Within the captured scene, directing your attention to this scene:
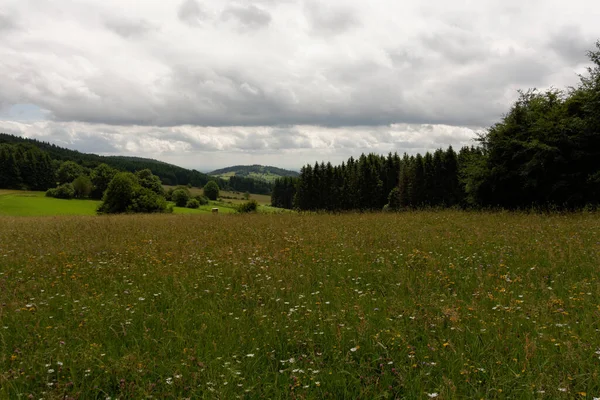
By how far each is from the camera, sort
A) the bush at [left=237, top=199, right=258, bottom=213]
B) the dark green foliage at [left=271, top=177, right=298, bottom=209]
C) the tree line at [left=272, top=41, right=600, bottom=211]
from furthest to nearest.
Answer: the dark green foliage at [left=271, top=177, right=298, bottom=209], the bush at [left=237, top=199, right=258, bottom=213], the tree line at [left=272, top=41, right=600, bottom=211]

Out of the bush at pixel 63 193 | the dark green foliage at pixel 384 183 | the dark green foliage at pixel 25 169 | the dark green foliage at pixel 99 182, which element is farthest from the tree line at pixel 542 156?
the dark green foliage at pixel 25 169

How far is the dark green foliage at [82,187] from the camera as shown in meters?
87.1

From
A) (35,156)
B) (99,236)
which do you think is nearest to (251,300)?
(99,236)

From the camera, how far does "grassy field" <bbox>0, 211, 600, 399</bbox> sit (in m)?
3.21

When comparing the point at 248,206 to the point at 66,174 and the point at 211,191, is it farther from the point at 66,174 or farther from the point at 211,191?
the point at 211,191

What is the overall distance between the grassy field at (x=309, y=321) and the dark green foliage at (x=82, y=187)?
93.5 m

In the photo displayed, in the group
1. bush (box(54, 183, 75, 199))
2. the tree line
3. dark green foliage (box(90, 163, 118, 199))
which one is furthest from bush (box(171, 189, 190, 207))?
the tree line

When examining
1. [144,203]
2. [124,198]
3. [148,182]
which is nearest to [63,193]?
[148,182]

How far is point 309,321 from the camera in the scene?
4.35 meters

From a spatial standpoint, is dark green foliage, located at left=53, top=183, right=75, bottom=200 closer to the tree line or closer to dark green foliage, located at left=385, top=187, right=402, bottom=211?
dark green foliage, located at left=385, top=187, right=402, bottom=211

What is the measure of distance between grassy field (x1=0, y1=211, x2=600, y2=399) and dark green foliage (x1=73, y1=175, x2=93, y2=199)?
3680 inches

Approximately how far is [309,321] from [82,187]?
101 m

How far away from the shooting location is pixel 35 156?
98.4m

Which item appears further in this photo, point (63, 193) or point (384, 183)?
point (63, 193)
